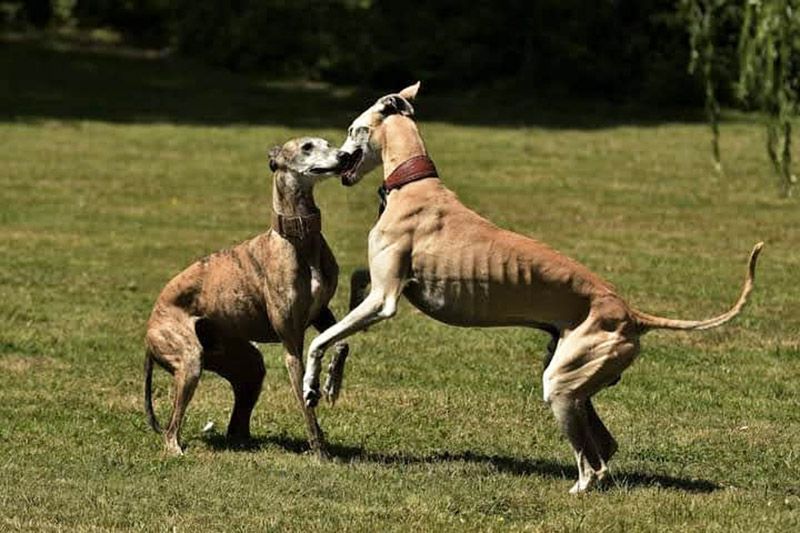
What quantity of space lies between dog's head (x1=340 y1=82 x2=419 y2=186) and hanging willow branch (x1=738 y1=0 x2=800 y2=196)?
1817mm

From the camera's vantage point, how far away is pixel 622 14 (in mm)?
32094

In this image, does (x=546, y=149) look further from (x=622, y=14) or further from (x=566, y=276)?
(x=566, y=276)

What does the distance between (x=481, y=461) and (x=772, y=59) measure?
259cm

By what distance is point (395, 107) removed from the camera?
8.95 meters

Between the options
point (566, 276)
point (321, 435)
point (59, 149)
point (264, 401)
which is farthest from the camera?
point (59, 149)

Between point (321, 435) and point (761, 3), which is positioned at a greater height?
point (761, 3)

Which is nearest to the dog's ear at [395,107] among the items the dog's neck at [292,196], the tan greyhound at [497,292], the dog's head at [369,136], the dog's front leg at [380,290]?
the dog's head at [369,136]

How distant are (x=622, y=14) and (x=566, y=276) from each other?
80.7 feet

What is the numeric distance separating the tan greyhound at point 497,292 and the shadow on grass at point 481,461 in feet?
0.77

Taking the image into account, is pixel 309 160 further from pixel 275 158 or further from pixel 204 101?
pixel 204 101

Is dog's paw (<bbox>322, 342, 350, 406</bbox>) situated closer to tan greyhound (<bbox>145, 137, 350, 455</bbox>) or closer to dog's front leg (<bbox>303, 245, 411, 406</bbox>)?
tan greyhound (<bbox>145, 137, 350, 455</bbox>)

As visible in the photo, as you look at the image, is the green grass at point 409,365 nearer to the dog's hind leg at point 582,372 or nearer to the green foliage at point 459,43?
the dog's hind leg at point 582,372

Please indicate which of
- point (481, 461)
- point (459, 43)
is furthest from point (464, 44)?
point (481, 461)

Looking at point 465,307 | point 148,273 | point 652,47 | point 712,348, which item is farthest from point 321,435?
point 652,47
